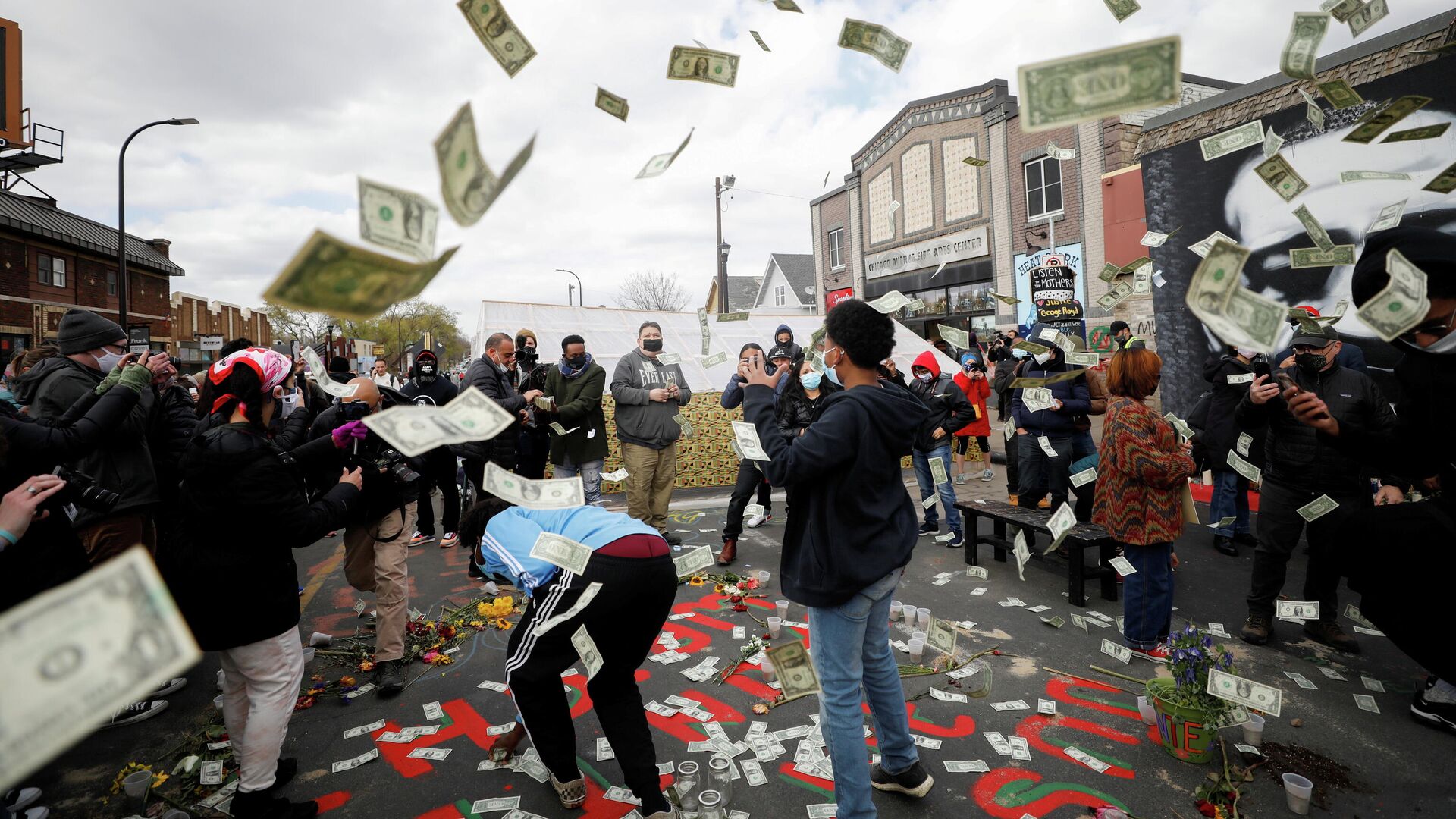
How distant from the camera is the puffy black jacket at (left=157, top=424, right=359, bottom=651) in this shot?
97.8 inches

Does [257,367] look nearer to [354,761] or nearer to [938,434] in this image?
[354,761]

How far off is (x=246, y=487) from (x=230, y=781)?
5.19 feet

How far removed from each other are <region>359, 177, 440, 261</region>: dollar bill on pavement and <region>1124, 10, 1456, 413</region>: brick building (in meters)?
7.68

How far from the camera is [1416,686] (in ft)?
11.5

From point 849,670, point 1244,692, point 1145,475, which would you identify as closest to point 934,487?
point 1145,475

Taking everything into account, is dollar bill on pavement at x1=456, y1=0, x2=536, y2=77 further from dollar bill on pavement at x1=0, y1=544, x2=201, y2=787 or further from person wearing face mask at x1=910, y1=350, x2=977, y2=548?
person wearing face mask at x1=910, y1=350, x2=977, y2=548

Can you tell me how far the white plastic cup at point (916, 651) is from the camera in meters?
3.98

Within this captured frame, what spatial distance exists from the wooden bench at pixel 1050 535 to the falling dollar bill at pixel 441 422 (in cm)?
418

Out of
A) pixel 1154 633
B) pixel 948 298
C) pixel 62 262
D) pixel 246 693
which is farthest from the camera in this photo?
pixel 62 262

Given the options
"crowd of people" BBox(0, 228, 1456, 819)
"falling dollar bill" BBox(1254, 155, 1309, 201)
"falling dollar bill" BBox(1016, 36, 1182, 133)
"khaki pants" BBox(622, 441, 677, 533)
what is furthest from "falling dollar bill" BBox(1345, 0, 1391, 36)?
"khaki pants" BBox(622, 441, 677, 533)

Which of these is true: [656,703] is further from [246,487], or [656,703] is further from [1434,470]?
[1434,470]

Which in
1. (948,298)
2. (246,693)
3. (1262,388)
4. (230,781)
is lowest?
(230,781)

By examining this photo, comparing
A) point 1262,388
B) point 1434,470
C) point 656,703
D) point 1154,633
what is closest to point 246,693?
point 656,703

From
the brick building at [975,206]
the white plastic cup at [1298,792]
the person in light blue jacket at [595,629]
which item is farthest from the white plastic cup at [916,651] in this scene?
the brick building at [975,206]
